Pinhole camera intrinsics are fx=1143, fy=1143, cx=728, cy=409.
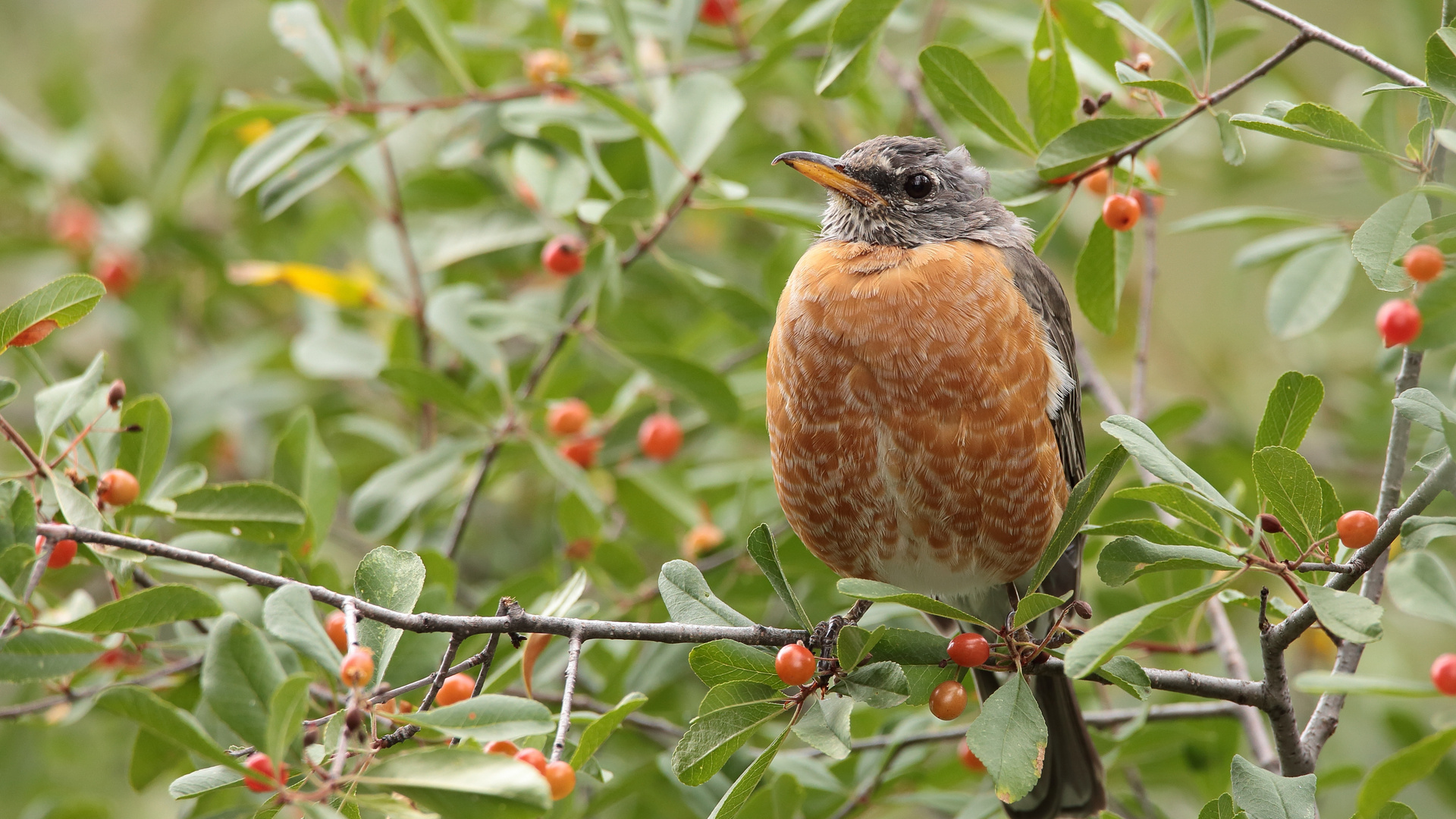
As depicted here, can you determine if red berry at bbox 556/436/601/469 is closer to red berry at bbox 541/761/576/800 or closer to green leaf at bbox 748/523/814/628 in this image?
green leaf at bbox 748/523/814/628

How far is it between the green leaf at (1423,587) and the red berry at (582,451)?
2.44 meters

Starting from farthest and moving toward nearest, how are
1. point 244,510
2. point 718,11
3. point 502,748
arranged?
1. point 718,11
2. point 244,510
3. point 502,748

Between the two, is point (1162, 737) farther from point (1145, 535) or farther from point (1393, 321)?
point (1393, 321)

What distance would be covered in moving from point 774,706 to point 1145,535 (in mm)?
714

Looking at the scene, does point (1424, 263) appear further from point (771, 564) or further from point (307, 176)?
point (307, 176)

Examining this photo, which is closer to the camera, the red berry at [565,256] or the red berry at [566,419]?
the red berry at [565,256]

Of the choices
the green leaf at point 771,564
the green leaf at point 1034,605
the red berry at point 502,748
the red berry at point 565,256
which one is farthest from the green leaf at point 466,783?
the red berry at point 565,256

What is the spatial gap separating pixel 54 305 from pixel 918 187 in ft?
7.02

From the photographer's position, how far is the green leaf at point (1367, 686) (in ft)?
4.58

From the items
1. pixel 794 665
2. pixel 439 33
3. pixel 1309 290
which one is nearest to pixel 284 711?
pixel 794 665

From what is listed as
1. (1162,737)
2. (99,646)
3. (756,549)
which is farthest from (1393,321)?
(99,646)

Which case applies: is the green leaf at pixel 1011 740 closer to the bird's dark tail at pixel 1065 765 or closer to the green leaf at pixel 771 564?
the green leaf at pixel 771 564

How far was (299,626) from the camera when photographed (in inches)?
65.7

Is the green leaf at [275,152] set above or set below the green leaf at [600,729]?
above
